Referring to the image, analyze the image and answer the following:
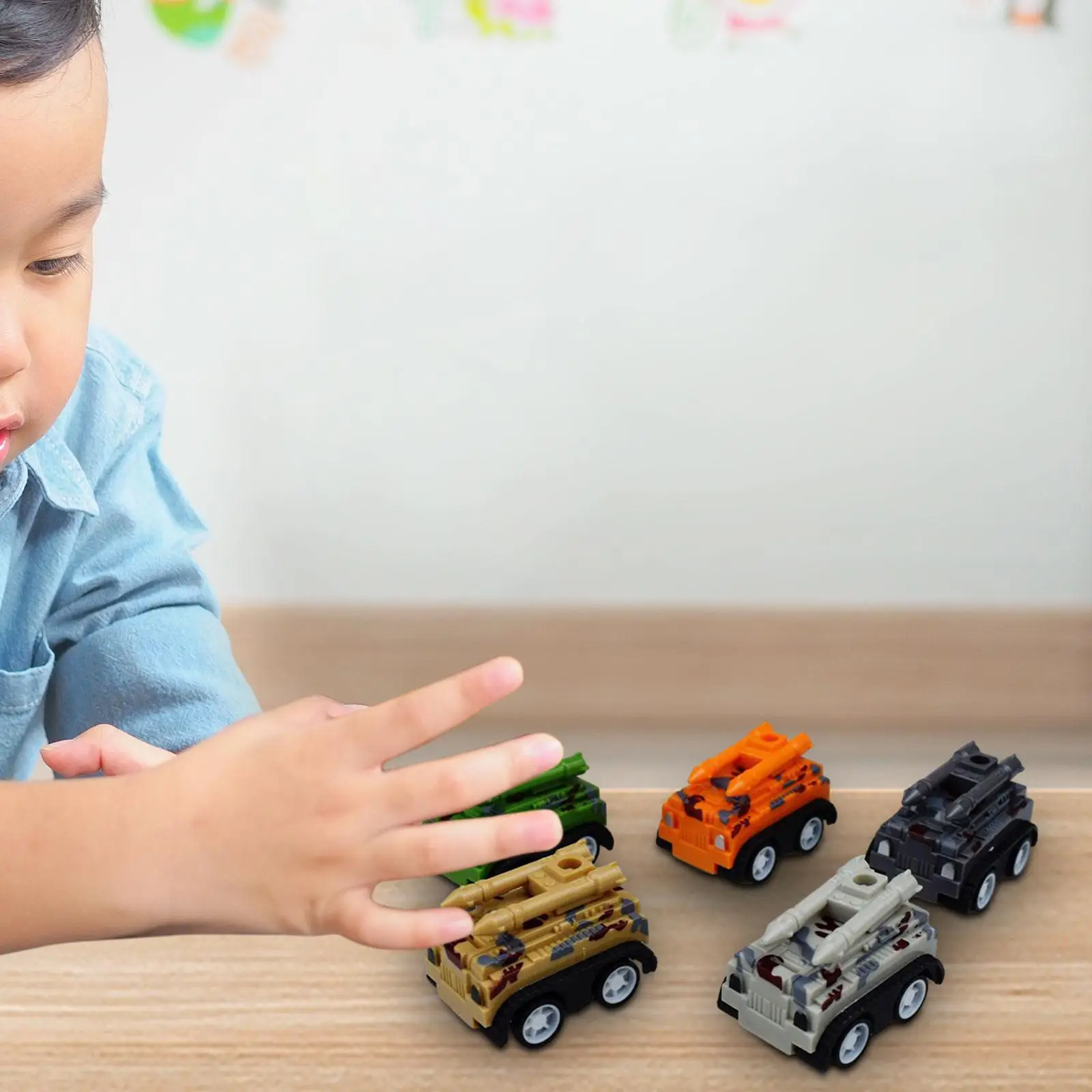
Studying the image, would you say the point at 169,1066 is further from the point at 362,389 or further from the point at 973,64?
the point at 973,64

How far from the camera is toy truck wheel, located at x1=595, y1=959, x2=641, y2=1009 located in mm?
517

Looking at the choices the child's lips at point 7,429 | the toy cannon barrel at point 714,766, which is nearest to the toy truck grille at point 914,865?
the toy cannon barrel at point 714,766

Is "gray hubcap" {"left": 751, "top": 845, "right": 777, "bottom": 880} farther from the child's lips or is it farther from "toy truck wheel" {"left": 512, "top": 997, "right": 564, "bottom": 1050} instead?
the child's lips

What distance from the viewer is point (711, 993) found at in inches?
20.5

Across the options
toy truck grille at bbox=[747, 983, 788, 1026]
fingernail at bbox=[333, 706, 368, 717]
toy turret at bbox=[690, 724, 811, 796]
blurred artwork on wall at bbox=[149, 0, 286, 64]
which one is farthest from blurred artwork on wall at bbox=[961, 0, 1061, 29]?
fingernail at bbox=[333, 706, 368, 717]

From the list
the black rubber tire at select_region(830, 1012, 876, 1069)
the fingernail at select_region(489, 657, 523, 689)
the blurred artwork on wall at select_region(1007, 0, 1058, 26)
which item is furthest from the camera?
the blurred artwork on wall at select_region(1007, 0, 1058, 26)

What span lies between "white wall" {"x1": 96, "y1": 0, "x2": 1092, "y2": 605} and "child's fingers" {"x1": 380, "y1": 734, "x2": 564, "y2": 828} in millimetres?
1008

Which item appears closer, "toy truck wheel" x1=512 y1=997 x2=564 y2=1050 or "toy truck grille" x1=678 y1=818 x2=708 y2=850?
"toy truck wheel" x1=512 y1=997 x2=564 y2=1050

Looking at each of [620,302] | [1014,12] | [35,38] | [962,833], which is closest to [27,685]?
[35,38]

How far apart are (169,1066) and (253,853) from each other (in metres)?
0.25

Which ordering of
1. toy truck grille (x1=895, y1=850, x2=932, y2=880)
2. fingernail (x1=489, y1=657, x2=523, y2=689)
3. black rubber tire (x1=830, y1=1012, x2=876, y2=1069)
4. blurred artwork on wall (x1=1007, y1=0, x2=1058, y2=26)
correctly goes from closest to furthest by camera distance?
fingernail (x1=489, y1=657, x2=523, y2=689) < black rubber tire (x1=830, y1=1012, x2=876, y2=1069) < toy truck grille (x1=895, y1=850, x2=932, y2=880) < blurred artwork on wall (x1=1007, y1=0, x2=1058, y2=26)

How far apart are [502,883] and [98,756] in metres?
0.24

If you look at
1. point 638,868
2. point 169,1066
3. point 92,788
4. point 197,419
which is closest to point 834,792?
point 638,868

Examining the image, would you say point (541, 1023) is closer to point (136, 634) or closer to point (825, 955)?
point (825, 955)
